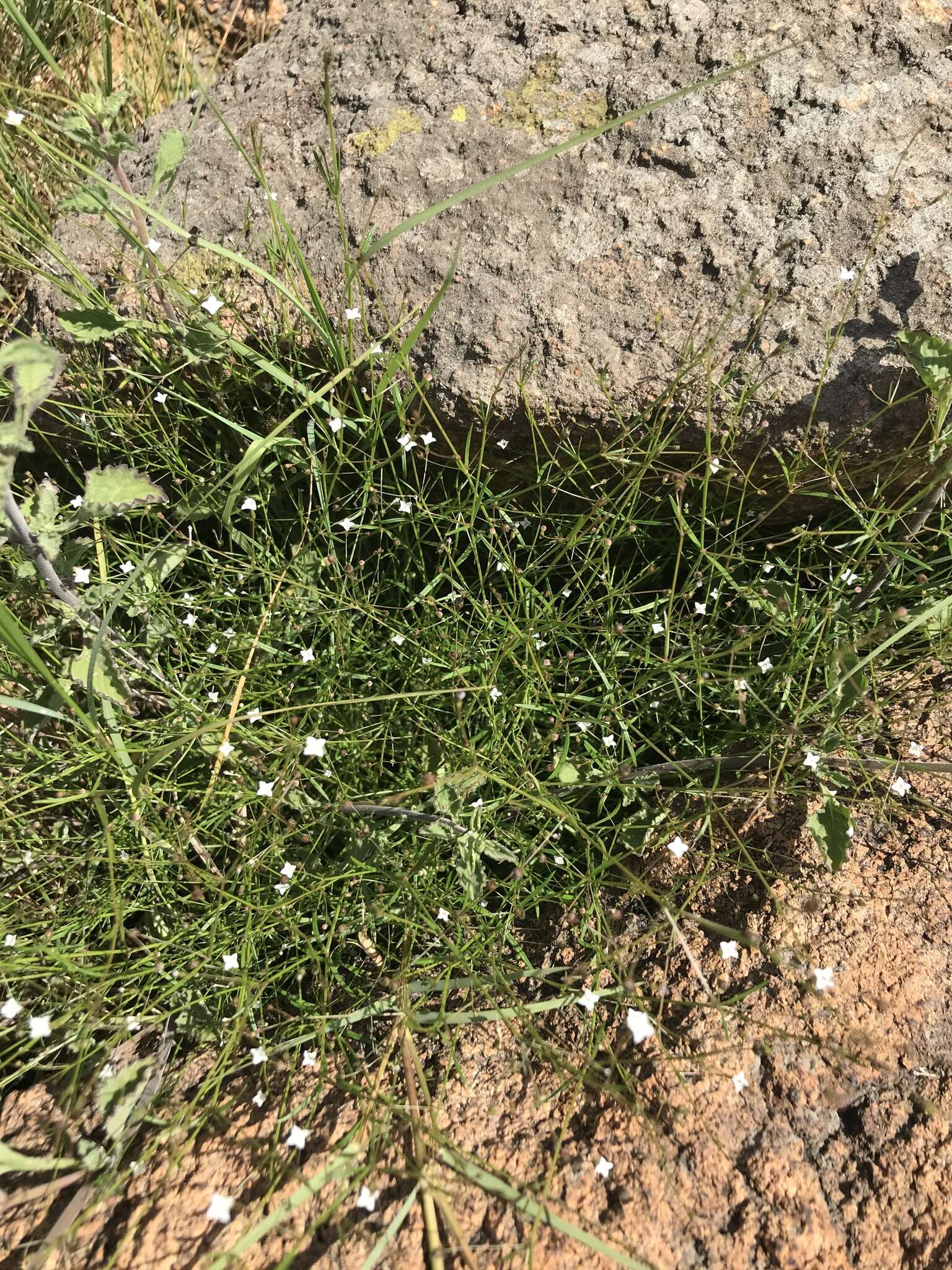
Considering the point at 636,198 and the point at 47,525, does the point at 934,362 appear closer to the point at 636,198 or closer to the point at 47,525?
the point at 636,198

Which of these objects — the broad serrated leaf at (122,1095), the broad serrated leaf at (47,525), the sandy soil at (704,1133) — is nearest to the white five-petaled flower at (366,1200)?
the sandy soil at (704,1133)

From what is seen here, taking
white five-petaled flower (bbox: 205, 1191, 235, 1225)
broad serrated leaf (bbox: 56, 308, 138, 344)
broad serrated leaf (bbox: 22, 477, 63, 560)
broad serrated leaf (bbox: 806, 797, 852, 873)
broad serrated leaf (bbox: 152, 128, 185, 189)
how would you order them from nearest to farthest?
white five-petaled flower (bbox: 205, 1191, 235, 1225) → broad serrated leaf (bbox: 22, 477, 63, 560) → broad serrated leaf (bbox: 806, 797, 852, 873) → broad serrated leaf (bbox: 152, 128, 185, 189) → broad serrated leaf (bbox: 56, 308, 138, 344)

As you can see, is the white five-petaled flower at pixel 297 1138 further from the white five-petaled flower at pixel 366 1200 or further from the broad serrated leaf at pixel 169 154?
the broad serrated leaf at pixel 169 154

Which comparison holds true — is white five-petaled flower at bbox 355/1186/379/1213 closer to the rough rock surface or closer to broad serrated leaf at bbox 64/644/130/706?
broad serrated leaf at bbox 64/644/130/706

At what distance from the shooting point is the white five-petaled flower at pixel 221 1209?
150 centimetres

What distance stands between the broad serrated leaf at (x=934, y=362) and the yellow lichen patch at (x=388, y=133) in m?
1.37

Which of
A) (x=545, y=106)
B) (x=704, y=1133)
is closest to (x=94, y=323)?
(x=545, y=106)

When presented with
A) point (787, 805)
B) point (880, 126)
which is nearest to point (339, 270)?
point (880, 126)

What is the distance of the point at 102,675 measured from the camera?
183cm

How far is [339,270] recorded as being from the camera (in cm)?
219

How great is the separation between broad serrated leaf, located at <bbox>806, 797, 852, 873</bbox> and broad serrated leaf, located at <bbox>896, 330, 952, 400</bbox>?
0.86 meters

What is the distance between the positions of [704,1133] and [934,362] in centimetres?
156

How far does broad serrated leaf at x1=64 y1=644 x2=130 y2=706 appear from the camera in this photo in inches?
69.5

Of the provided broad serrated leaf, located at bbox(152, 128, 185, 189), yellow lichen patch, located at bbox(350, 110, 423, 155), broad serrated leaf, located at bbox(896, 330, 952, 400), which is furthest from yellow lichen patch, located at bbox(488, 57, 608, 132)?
broad serrated leaf, located at bbox(896, 330, 952, 400)
